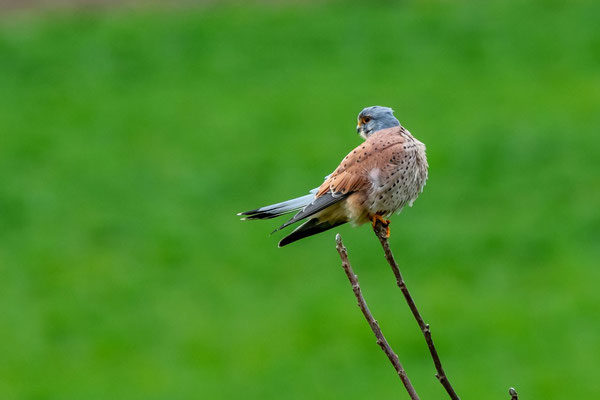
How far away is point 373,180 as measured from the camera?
357 cm

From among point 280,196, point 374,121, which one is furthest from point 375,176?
point 280,196

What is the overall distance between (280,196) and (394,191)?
962 cm

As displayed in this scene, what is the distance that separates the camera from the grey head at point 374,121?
3.61 metres

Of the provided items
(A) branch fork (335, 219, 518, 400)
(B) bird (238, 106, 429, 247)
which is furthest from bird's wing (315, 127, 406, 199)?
(A) branch fork (335, 219, 518, 400)

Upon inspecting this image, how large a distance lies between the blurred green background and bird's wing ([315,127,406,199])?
23.3 ft

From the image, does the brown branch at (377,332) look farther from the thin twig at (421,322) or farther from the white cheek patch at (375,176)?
the white cheek patch at (375,176)

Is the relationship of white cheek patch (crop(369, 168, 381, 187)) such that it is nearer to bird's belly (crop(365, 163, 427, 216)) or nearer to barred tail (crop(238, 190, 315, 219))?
bird's belly (crop(365, 163, 427, 216))

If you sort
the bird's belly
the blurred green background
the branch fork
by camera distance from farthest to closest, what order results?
the blurred green background
the bird's belly
the branch fork

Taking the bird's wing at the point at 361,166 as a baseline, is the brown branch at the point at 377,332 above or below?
below

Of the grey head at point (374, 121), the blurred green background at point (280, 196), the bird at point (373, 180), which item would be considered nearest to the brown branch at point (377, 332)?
the bird at point (373, 180)

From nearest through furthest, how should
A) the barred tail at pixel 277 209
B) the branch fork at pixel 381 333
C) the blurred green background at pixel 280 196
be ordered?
the branch fork at pixel 381 333 < the barred tail at pixel 277 209 < the blurred green background at pixel 280 196

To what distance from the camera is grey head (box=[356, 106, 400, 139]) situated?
361 centimetres

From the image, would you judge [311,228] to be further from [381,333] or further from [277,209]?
[381,333]

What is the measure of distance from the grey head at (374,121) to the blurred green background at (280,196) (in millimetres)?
7061
